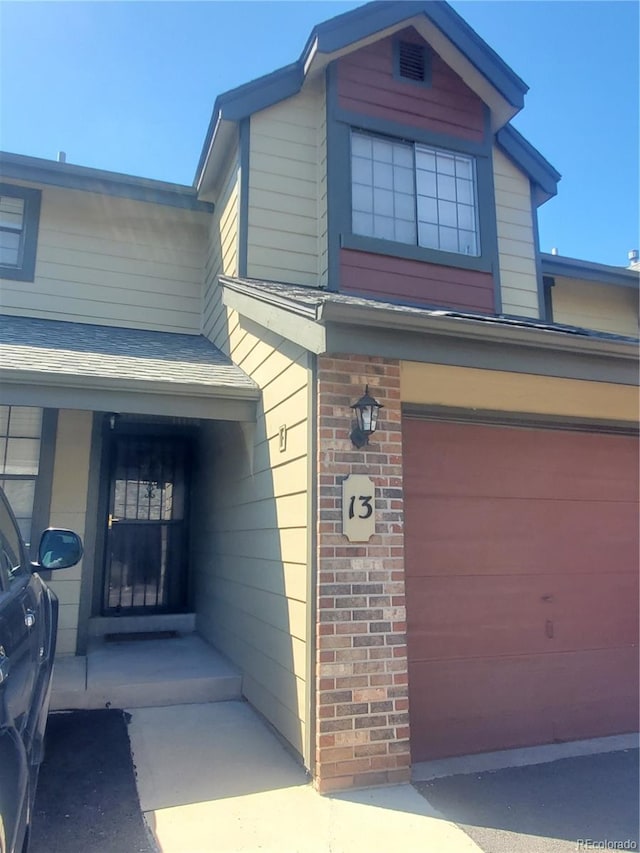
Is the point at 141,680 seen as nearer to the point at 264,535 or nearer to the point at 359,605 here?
the point at 264,535

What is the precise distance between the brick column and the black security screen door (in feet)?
13.2

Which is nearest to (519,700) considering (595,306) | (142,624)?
(142,624)

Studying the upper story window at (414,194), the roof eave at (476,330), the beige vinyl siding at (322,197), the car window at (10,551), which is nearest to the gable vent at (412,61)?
the upper story window at (414,194)

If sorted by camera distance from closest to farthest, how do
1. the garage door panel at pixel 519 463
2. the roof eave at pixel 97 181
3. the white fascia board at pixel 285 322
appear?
the white fascia board at pixel 285 322 → the garage door panel at pixel 519 463 → the roof eave at pixel 97 181

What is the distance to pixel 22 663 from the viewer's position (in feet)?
6.99

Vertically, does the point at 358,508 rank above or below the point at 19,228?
below

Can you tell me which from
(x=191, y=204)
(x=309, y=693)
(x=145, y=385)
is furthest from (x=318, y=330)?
(x=191, y=204)

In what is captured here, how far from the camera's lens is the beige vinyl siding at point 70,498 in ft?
18.9

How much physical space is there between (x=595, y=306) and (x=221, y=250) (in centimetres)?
504

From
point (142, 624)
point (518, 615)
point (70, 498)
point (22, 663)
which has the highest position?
point (70, 498)

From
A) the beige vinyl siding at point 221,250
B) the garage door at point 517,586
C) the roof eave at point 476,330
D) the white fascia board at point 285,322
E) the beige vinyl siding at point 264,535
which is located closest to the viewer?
the roof eave at point 476,330

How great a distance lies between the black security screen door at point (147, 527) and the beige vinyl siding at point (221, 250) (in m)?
1.65

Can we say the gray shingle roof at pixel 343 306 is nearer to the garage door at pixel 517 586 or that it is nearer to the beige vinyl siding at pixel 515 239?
the garage door at pixel 517 586

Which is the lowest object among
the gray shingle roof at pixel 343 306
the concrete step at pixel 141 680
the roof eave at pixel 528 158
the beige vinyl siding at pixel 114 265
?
the concrete step at pixel 141 680
